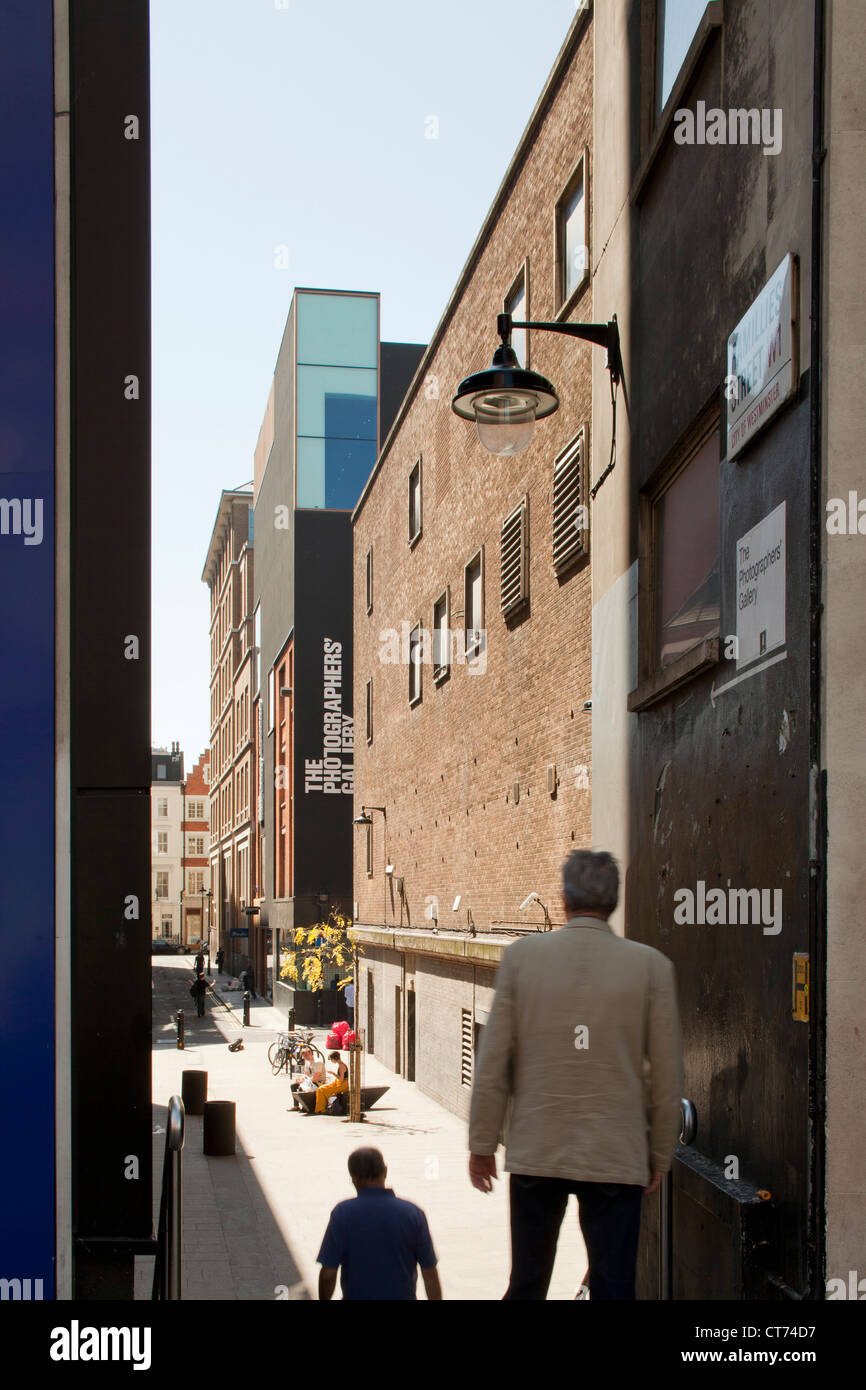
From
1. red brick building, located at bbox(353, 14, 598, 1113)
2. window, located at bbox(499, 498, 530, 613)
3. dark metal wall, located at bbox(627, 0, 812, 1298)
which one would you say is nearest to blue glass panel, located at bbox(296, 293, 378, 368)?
red brick building, located at bbox(353, 14, 598, 1113)

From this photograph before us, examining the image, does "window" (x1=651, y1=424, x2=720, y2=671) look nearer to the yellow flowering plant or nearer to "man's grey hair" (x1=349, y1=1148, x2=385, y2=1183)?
"man's grey hair" (x1=349, y1=1148, x2=385, y2=1183)

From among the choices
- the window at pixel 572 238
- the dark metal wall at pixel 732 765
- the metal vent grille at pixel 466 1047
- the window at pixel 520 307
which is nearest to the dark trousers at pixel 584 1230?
the dark metal wall at pixel 732 765

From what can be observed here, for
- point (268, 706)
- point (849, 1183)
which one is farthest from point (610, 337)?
point (268, 706)

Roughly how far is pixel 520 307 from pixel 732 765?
38.3ft

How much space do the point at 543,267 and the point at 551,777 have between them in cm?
574

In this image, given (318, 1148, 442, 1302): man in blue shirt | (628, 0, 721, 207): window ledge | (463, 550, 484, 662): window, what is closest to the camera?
(318, 1148, 442, 1302): man in blue shirt

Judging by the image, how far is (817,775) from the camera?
506 cm

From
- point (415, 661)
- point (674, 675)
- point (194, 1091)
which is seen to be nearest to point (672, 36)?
point (674, 675)

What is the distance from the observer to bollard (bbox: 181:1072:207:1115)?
21.2 meters

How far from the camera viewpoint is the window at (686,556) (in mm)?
7285

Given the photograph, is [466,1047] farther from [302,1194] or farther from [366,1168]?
[366,1168]

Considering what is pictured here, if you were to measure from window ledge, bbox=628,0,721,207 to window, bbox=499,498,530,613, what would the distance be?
7.15 m

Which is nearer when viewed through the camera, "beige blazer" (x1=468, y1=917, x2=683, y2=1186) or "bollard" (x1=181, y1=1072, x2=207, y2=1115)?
"beige blazer" (x1=468, y1=917, x2=683, y2=1186)

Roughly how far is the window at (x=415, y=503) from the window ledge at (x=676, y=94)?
15.9 metres
